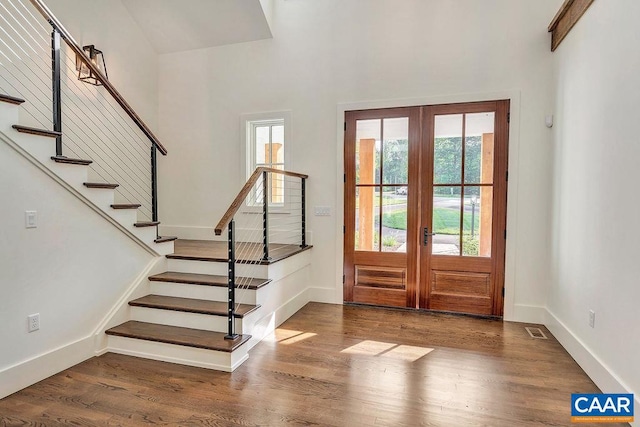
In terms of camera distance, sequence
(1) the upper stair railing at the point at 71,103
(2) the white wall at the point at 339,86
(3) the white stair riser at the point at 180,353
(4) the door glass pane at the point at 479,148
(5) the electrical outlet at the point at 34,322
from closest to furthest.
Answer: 1. (5) the electrical outlet at the point at 34,322
2. (3) the white stair riser at the point at 180,353
3. (1) the upper stair railing at the point at 71,103
4. (2) the white wall at the point at 339,86
5. (4) the door glass pane at the point at 479,148

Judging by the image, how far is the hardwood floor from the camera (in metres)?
2.09

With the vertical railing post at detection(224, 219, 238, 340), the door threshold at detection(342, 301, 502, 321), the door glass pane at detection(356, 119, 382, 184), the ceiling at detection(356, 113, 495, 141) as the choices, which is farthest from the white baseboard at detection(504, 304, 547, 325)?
the vertical railing post at detection(224, 219, 238, 340)

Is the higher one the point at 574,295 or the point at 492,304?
the point at 574,295

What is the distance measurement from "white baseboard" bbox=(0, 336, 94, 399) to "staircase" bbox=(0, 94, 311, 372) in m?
0.20

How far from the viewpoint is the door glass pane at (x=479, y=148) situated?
3.78 m

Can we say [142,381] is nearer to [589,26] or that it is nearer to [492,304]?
[492,304]

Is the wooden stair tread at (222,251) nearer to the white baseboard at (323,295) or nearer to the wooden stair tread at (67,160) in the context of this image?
the white baseboard at (323,295)

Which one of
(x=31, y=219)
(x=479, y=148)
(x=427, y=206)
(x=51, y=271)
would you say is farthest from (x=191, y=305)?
(x=479, y=148)

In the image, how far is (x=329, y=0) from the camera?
13.8ft

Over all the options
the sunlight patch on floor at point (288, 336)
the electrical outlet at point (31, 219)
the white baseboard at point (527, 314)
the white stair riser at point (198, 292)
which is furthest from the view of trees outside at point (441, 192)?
the electrical outlet at point (31, 219)

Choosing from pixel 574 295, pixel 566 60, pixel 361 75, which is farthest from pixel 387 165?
pixel 574 295

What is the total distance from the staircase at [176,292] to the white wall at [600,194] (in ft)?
8.52

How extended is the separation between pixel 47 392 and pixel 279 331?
1818mm

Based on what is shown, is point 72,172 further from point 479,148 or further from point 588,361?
point 588,361
